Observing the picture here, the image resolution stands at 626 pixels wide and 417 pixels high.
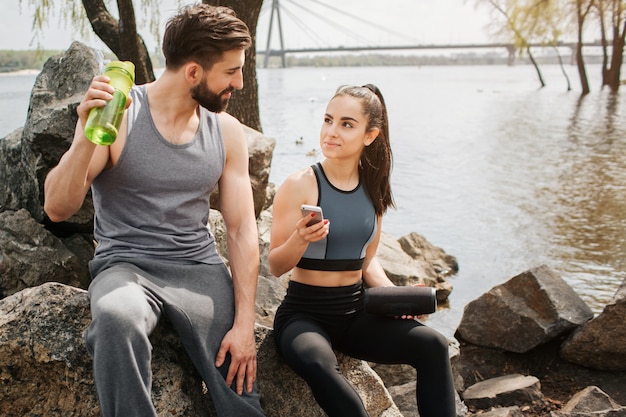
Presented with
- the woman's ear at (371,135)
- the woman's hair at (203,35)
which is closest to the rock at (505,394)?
the woman's ear at (371,135)

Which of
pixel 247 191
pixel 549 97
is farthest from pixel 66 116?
pixel 549 97

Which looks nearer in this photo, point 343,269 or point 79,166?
point 79,166

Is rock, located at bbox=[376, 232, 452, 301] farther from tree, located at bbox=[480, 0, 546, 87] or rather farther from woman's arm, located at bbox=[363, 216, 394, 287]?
tree, located at bbox=[480, 0, 546, 87]

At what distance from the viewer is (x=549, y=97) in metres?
32.4

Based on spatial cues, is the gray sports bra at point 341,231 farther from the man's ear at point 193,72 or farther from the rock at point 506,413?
the rock at point 506,413

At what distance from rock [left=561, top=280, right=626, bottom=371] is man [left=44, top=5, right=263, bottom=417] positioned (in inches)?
110

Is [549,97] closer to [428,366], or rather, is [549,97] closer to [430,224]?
[430,224]

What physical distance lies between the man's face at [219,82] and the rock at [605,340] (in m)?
3.02

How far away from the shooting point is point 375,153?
289 centimetres

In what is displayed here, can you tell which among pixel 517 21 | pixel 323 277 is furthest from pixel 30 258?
pixel 517 21

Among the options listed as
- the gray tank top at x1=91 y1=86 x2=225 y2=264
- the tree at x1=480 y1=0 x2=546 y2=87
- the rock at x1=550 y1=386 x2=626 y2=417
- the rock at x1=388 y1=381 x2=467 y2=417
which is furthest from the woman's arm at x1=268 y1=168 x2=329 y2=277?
the tree at x1=480 y1=0 x2=546 y2=87

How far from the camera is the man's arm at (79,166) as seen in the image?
2.02m

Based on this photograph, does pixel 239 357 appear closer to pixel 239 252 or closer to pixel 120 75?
pixel 239 252

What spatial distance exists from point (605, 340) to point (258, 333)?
2.75 metres
